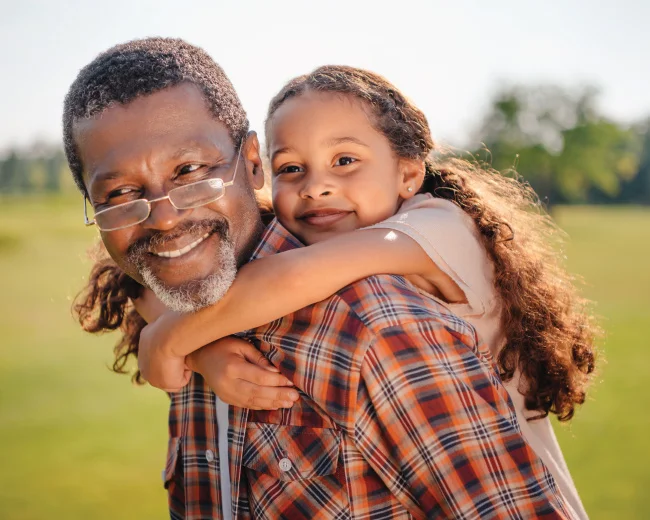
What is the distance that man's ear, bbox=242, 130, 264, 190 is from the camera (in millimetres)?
2383

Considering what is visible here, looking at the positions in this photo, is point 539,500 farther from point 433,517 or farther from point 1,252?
point 1,252

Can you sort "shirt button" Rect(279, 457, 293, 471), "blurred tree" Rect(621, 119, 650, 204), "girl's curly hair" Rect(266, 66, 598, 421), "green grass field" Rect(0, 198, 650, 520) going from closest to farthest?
1. "shirt button" Rect(279, 457, 293, 471)
2. "girl's curly hair" Rect(266, 66, 598, 421)
3. "green grass field" Rect(0, 198, 650, 520)
4. "blurred tree" Rect(621, 119, 650, 204)

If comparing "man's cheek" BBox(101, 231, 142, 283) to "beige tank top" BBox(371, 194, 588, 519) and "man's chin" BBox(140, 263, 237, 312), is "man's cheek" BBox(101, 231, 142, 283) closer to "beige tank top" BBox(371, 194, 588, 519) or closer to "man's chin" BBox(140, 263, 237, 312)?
"man's chin" BBox(140, 263, 237, 312)

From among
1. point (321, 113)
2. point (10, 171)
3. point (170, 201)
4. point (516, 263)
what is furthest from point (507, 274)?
point (10, 171)

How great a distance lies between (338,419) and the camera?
5.77 ft

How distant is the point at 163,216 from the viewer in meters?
2.03

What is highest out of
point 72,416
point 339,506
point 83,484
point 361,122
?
point 361,122

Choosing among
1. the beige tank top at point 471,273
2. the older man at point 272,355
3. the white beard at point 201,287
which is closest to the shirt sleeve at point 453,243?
the beige tank top at point 471,273

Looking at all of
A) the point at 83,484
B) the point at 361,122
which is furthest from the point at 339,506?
the point at 83,484

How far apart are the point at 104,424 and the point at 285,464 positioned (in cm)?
659

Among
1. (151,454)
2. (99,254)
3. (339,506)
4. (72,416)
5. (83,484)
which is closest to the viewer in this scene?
(339,506)

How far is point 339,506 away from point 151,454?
561cm

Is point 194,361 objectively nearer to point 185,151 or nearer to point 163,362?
point 163,362

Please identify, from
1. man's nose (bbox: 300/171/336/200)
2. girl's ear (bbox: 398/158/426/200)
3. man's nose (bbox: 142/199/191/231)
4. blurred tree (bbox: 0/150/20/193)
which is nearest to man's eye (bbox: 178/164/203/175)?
man's nose (bbox: 142/199/191/231)
